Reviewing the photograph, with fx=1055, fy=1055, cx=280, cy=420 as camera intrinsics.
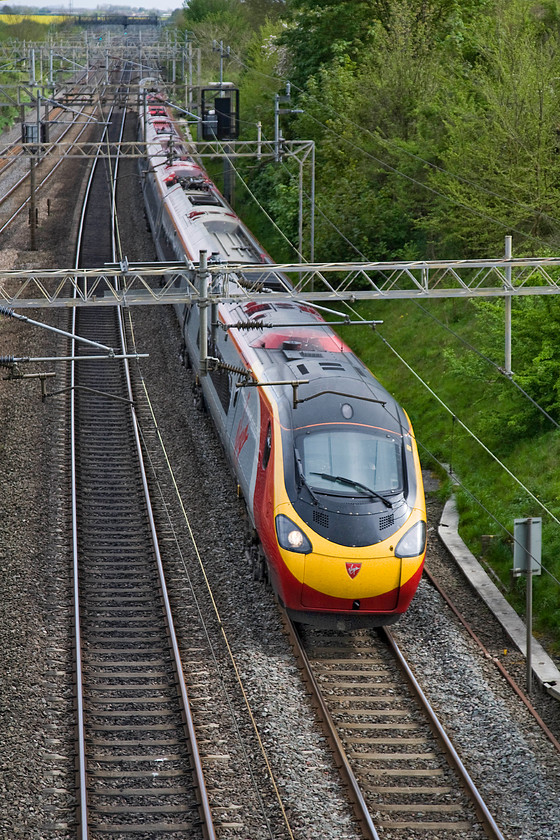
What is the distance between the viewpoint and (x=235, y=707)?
14.0 m

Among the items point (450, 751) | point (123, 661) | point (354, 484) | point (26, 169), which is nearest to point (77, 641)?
point (123, 661)

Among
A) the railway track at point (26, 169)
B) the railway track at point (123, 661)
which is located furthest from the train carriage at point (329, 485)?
the railway track at point (26, 169)

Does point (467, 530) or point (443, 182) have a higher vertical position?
point (443, 182)

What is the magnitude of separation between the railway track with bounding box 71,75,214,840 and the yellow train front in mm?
2252

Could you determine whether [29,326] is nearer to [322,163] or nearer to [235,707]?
[322,163]

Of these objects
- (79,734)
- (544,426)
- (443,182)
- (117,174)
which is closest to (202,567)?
(79,734)

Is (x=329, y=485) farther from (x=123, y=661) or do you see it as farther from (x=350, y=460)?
(x=123, y=661)

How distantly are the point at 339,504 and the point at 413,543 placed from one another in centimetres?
121

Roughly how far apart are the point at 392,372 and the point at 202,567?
11.4m

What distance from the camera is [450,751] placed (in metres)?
12.9

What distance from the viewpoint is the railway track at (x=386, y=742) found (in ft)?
38.5

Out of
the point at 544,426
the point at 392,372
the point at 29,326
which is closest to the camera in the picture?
the point at 544,426

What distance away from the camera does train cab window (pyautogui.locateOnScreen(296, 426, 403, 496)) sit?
1520 cm

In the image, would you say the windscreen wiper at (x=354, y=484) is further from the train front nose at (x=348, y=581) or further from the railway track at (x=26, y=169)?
the railway track at (x=26, y=169)
